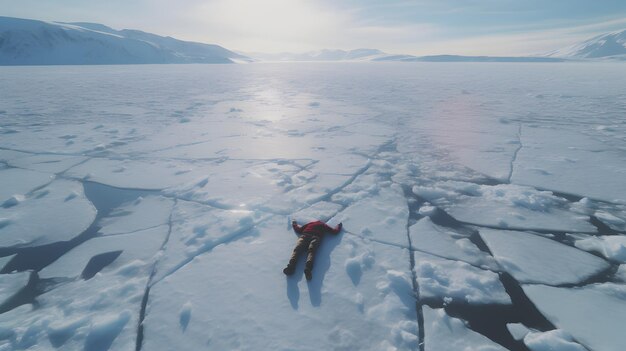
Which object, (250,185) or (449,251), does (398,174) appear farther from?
(250,185)

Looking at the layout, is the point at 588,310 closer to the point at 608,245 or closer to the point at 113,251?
the point at 608,245

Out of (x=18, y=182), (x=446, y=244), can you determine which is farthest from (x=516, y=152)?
(x=18, y=182)

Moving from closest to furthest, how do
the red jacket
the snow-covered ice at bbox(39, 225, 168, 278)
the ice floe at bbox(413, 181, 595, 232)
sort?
the snow-covered ice at bbox(39, 225, 168, 278) < the red jacket < the ice floe at bbox(413, 181, 595, 232)

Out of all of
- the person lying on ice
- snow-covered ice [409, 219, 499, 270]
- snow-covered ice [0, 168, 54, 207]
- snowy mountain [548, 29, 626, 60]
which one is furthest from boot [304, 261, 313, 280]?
snowy mountain [548, 29, 626, 60]

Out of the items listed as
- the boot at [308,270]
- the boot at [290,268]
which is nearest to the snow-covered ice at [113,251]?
the boot at [290,268]

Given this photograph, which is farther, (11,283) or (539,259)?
(539,259)

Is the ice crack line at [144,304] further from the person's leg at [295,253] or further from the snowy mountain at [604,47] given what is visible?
the snowy mountain at [604,47]

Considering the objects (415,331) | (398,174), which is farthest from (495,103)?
(415,331)

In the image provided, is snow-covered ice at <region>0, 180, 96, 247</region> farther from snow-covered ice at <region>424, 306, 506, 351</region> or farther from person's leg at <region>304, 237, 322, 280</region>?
snow-covered ice at <region>424, 306, 506, 351</region>
